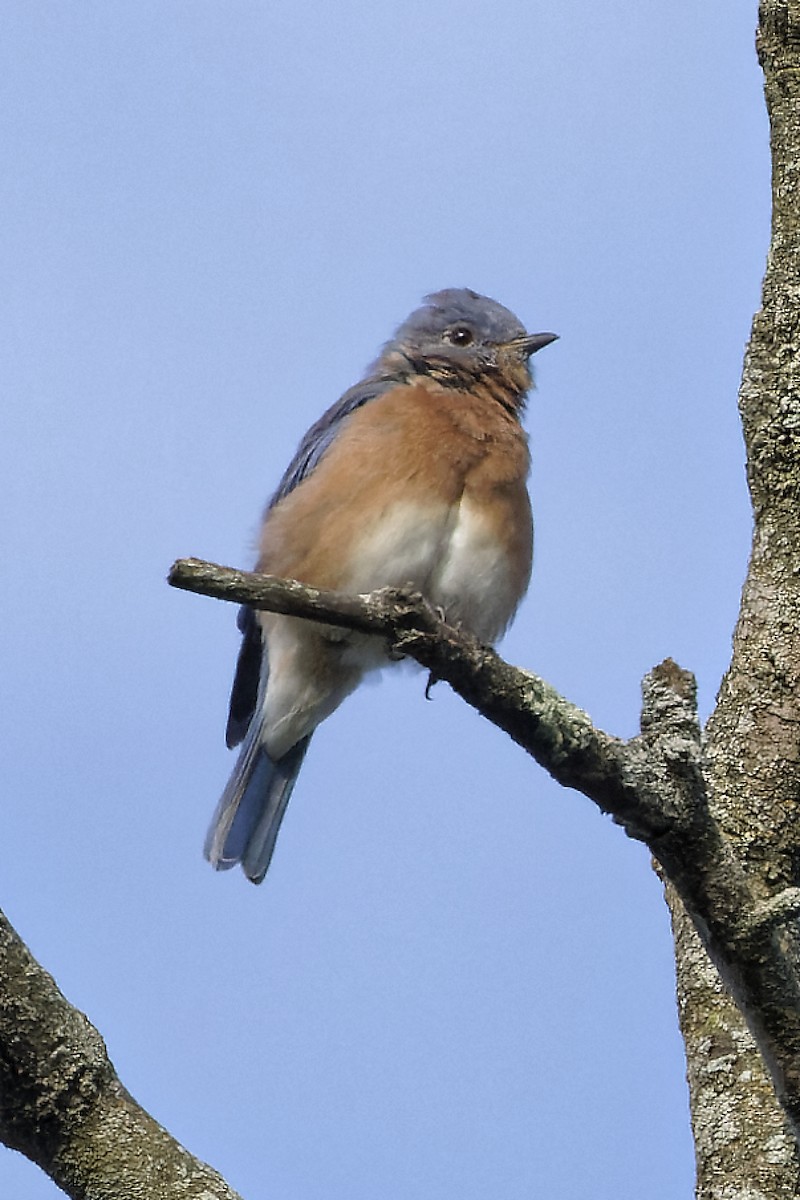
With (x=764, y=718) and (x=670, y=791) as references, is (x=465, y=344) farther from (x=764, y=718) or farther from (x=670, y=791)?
(x=670, y=791)

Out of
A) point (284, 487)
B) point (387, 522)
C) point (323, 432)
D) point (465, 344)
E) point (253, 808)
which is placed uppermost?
point (465, 344)

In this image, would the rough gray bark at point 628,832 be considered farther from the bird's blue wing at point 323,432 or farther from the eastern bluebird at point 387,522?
the bird's blue wing at point 323,432

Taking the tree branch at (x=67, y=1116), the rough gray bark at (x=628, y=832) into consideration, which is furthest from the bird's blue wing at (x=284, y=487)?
the tree branch at (x=67, y=1116)

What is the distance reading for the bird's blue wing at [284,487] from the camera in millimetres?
6488

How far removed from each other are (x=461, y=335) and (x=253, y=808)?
2259 millimetres

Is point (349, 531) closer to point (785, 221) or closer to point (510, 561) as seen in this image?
point (510, 561)

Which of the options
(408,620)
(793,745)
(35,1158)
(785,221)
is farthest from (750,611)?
(35,1158)

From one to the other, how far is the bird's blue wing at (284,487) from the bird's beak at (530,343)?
60 centimetres

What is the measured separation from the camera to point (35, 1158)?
11.7ft

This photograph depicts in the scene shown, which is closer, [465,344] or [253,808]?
[465,344]

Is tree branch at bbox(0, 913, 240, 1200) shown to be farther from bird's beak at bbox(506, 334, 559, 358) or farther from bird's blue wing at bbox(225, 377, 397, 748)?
bird's beak at bbox(506, 334, 559, 358)

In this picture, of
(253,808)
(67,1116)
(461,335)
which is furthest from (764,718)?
(253,808)

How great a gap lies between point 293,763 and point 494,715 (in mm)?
3651

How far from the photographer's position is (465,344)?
6.76m
